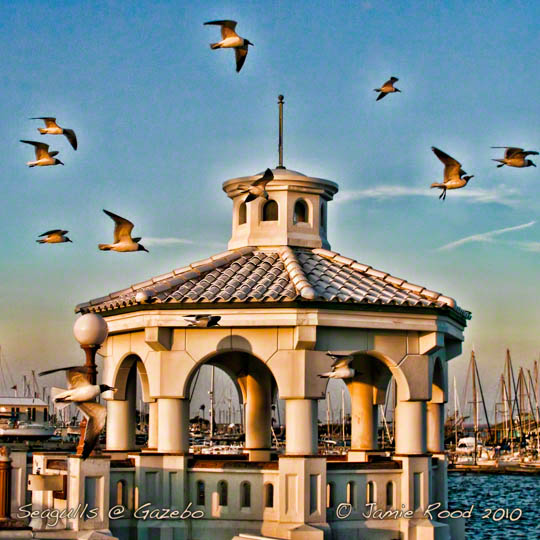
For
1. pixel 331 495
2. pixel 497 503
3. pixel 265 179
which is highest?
pixel 265 179

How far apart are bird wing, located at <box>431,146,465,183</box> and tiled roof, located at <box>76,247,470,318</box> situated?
279 cm

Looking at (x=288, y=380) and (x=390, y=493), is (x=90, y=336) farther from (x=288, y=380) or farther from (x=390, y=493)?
(x=390, y=493)

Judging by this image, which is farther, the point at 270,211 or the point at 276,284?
the point at 270,211

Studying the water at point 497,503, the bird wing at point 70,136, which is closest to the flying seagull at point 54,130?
the bird wing at point 70,136

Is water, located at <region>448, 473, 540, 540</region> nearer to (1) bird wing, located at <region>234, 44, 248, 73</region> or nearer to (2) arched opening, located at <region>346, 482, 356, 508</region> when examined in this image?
(2) arched opening, located at <region>346, 482, 356, 508</region>

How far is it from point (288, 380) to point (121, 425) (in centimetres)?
598

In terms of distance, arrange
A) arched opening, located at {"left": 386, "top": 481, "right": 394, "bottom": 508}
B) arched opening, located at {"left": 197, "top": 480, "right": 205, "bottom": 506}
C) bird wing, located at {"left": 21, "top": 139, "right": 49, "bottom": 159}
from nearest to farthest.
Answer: arched opening, located at {"left": 197, "top": 480, "right": 205, "bottom": 506} < arched opening, located at {"left": 386, "top": 481, "right": 394, "bottom": 508} < bird wing, located at {"left": 21, "top": 139, "right": 49, "bottom": 159}

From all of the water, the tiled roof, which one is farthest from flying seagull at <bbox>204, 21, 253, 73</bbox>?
the water

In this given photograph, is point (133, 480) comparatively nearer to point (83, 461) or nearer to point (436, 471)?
point (83, 461)

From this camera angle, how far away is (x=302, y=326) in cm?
2897

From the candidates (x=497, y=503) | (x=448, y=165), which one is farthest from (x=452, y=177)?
(x=497, y=503)

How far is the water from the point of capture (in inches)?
2139

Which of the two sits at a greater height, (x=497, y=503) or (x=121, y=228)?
(x=121, y=228)

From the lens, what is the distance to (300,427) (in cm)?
2912
